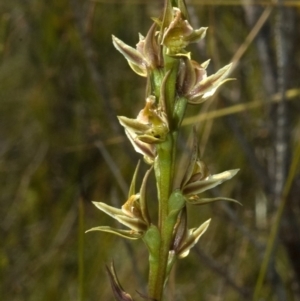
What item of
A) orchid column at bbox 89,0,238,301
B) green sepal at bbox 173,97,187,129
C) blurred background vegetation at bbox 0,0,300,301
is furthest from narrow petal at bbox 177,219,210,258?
blurred background vegetation at bbox 0,0,300,301

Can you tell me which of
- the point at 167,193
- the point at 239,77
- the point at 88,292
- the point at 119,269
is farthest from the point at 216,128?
the point at 167,193

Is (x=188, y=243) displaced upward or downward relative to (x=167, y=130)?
downward

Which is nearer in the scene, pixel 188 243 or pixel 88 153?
pixel 188 243

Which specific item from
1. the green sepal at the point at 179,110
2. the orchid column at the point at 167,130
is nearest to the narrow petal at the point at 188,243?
the orchid column at the point at 167,130

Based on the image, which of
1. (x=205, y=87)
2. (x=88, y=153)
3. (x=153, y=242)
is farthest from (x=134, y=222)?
(x=88, y=153)

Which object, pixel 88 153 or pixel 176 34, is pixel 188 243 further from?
pixel 88 153

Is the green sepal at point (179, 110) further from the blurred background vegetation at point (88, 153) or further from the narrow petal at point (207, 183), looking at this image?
the blurred background vegetation at point (88, 153)
